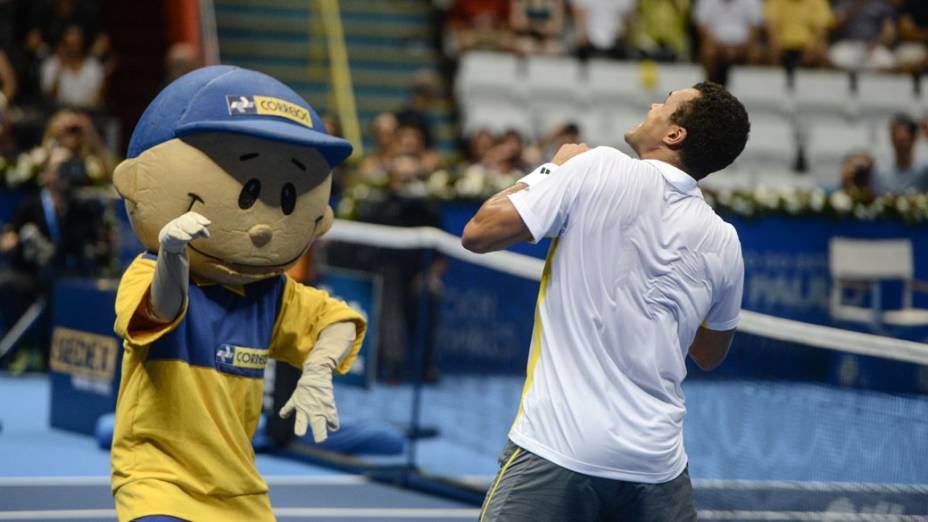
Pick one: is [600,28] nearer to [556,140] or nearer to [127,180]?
[556,140]

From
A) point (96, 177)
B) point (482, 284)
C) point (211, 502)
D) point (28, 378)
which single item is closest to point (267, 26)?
point (96, 177)

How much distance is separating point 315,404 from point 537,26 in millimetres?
12769

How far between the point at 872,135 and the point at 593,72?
3.43 m

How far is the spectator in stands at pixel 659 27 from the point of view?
1675cm

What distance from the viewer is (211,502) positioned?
3959 mm

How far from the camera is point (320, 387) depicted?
4.07m

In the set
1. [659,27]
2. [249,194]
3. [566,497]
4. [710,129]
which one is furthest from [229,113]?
[659,27]

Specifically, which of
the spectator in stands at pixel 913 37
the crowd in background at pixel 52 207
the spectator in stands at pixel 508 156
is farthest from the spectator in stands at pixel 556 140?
the spectator in stands at pixel 913 37

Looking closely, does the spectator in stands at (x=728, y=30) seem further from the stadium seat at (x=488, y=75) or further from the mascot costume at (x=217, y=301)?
the mascot costume at (x=217, y=301)

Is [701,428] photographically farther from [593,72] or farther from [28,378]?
[593,72]

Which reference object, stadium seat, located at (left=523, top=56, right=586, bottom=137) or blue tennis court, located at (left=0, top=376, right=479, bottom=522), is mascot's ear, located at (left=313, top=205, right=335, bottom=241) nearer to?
blue tennis court, located at (left=0, top=376, right=479, bottom=522)

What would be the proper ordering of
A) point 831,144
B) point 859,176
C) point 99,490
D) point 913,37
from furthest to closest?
point 913,37 → point 831,144 → point 859,176 → point 99,490

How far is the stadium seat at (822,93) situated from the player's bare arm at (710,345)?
13310 mm

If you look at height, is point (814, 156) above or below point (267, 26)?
below
